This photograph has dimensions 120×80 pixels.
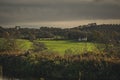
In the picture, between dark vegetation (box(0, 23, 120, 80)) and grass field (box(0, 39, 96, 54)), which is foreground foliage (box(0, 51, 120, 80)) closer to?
dark vegetation (box(0, 23, 120, 80))

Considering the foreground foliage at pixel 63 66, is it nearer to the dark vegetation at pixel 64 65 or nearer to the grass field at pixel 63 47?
the dark vegetation at pixel 64 65

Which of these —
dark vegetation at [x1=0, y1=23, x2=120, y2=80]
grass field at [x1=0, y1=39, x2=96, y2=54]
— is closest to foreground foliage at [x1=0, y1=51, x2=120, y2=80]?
dark vegetation at [x1=0, y1=23, x2=120, y2=80]

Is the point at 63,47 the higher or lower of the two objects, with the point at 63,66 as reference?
higher

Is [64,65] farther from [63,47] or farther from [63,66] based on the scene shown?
[63,47]

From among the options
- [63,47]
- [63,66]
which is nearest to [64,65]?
[63,66]

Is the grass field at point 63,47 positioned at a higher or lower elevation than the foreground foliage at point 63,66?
higher

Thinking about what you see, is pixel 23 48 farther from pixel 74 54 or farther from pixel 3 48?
pixel 74 54

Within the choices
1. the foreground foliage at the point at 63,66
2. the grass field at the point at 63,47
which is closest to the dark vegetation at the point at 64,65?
the foreground foliage at the point at 63,66

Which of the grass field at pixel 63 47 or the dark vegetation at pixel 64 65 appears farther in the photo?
the grass field at pixel 63 47

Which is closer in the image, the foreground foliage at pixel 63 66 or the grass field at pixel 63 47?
the foreground foliage at pixel 63 66

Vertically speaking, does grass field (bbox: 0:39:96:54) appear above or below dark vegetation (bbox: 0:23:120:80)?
above

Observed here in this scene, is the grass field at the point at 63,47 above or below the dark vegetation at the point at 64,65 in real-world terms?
above

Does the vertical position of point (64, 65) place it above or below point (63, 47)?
below

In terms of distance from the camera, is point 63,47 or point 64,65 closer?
point 64,65
